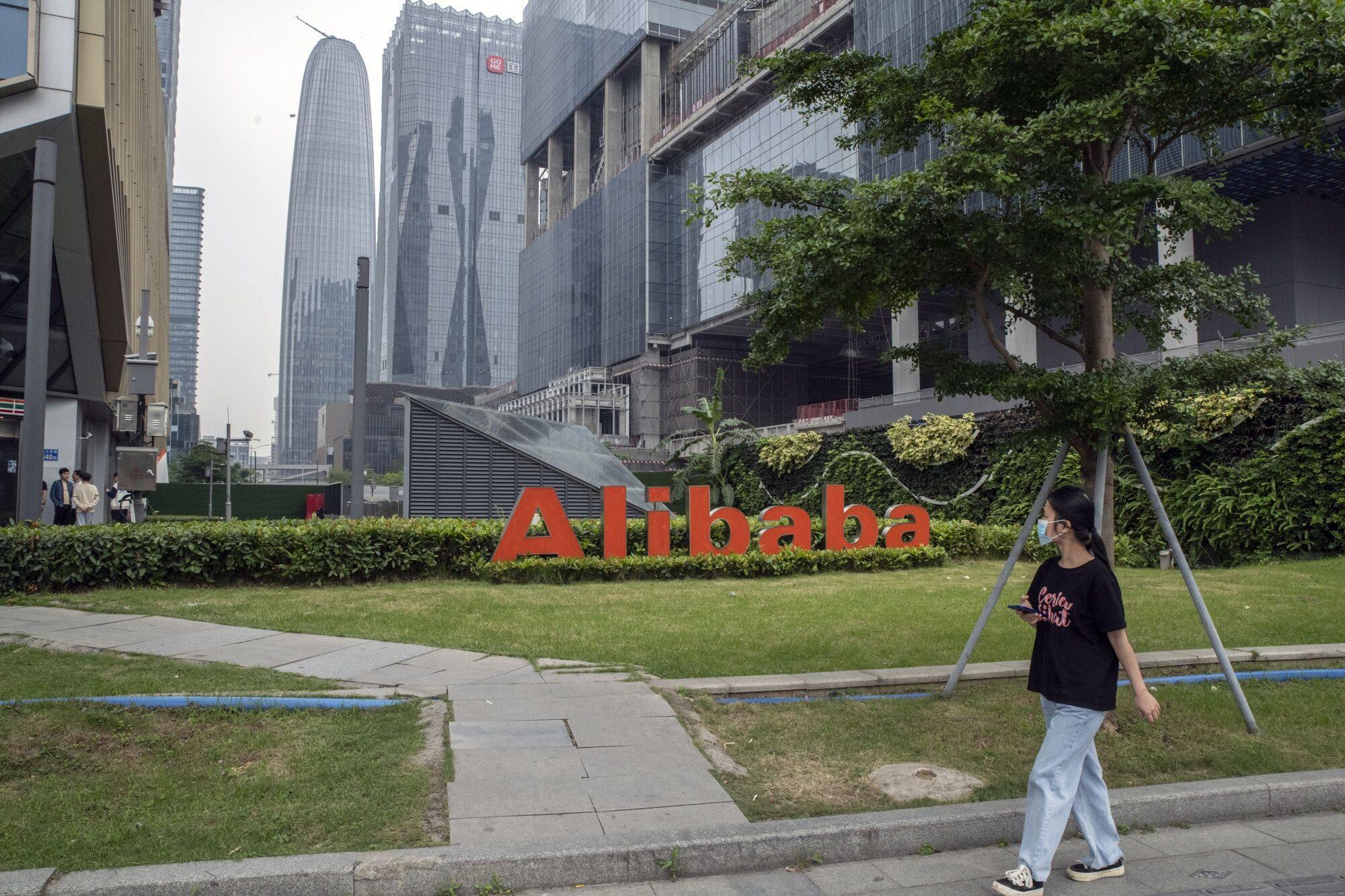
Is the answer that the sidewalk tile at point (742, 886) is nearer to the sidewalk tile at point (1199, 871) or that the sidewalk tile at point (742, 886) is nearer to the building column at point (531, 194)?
the sidewalk tile at point (1199, 871)

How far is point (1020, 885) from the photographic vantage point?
403cm

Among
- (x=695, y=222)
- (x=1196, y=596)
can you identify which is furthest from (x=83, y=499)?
(x=695, y=222)

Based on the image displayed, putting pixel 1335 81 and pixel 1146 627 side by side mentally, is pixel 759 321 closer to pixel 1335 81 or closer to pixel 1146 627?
pixel 1335 81

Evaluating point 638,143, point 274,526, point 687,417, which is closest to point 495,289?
point 638,143

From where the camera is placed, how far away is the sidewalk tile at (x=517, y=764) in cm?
516

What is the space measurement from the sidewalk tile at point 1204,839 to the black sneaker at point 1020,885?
3.62 ft

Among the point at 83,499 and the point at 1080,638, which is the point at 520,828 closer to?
the point at 1080,638

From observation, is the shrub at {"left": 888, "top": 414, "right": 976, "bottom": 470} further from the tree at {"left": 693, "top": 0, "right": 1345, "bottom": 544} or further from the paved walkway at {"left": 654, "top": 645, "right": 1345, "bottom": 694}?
the tree at {"left": 693, "top": 0, "right": 1345, "bottom": 544}

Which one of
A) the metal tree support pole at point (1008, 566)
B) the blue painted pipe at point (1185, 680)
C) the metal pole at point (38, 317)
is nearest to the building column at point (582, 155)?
the metal pole at point (38, 317)

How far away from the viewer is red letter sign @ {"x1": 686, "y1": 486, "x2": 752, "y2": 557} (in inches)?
617

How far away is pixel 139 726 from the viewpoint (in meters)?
5.65

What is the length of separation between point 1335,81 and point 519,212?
201 m

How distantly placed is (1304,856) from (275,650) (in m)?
7.65

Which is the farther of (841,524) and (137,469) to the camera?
(137,469)
